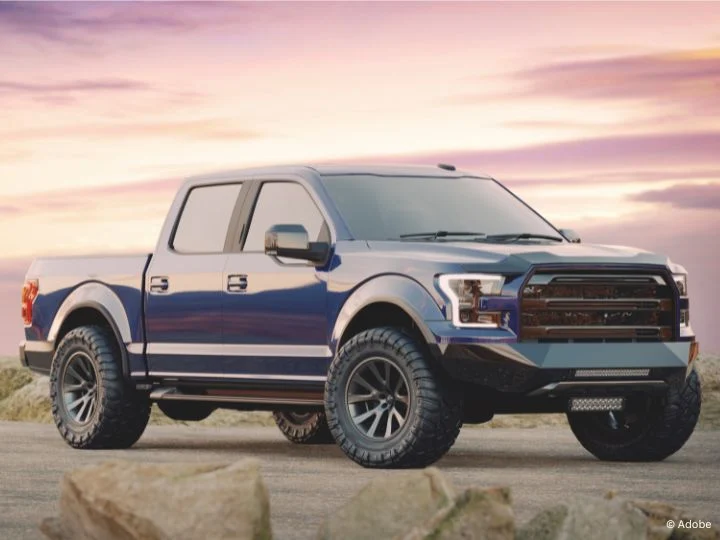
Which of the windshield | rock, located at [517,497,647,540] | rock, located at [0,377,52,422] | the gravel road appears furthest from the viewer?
rock, located at [0,377,52,422]

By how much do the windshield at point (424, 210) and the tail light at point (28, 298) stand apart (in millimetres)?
3676

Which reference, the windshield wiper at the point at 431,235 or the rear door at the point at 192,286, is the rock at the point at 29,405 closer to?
the rear door at the point at 192,286

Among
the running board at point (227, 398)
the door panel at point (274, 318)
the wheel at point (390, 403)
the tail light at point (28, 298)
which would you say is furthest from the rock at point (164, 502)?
the tail light at point (28, 298)

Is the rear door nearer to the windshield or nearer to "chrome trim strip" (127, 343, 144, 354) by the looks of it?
"chrome trim strip" (127, 343, 144, 354)

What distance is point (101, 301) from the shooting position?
46.3 ft

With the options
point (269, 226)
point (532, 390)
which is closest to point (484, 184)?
point (269, 226)

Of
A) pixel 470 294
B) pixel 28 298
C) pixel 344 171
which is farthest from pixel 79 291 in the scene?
pixel 470 294

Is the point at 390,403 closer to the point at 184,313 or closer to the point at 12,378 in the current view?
the point at 184,313

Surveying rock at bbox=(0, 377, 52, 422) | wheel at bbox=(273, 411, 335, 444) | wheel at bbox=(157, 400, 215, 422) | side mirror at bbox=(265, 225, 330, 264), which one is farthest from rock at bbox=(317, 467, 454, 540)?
rock at bbox=(0, 377, 52, 422)

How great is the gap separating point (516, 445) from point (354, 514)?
25.1 feet

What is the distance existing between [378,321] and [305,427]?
320 cm

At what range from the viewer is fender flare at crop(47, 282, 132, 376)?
45.6ft

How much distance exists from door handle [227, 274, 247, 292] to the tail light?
9.60 ft

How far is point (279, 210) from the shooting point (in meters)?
12.9
